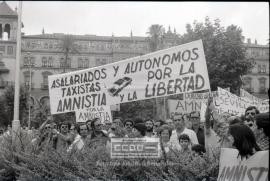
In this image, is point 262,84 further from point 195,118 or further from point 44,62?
point 195,118

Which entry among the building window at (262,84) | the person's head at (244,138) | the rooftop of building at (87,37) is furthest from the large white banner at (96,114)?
the building window at (262,84)

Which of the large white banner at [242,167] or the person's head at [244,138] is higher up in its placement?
the person's head at [244,138]

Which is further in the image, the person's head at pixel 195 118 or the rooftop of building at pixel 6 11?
the rooftop of building at pixel 6 11

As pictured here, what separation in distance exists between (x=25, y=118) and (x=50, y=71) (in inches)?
931

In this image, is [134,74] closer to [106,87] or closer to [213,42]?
[106,87]

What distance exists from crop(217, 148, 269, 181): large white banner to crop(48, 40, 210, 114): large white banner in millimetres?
1872

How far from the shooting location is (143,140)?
19.3 feet

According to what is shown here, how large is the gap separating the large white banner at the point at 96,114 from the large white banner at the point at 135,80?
4.79ft

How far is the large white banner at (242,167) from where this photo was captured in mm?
4109

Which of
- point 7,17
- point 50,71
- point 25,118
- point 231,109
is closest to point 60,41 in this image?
point 50,71

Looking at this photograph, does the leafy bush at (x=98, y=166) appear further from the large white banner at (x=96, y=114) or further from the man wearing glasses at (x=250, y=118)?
the large white banner at (x=96, y=114)

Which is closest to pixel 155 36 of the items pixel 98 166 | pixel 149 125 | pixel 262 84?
pixel 262 84

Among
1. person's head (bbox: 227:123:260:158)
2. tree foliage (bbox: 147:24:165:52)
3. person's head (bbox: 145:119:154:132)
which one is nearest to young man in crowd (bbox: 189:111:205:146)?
person's head (bbox: 145:119:154:132)

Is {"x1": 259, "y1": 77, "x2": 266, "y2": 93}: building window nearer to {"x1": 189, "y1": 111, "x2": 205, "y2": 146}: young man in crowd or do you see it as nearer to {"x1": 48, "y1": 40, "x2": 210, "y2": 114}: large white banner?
{"x1": 189, "y1": 111, "x2": 205, "y2": 146}: young man in crowd
